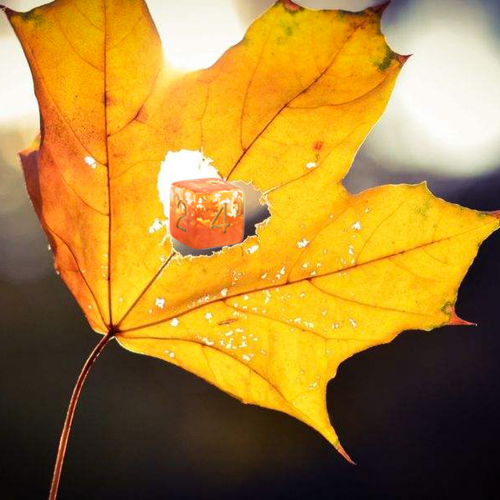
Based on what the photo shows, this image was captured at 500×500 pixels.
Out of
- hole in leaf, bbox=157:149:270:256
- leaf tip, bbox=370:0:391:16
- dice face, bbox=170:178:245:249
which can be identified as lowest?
dice face, bbox=170:178:245:249

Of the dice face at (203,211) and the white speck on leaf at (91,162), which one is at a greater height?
the white speck on leaf at (91,162)

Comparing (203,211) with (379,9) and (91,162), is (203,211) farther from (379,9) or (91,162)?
(379,9)

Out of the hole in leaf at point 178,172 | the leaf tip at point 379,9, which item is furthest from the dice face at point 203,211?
the leaf tip at point 379,9

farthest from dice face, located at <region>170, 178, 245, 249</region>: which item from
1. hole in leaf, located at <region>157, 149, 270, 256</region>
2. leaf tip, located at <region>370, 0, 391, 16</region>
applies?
leaf tip, located at <region>370, 0, 391, 16</region>

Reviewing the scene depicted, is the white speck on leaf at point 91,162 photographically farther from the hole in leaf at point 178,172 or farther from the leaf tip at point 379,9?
the leaf tip at point 379,9

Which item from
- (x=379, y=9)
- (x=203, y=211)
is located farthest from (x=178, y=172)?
(x=379, y=9)

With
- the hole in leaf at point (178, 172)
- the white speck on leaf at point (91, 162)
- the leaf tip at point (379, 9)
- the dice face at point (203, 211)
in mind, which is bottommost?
the dice face at point (203, 211)

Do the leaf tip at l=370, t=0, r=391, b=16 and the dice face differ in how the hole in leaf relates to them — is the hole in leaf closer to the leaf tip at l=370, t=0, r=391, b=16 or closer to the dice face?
the dice face

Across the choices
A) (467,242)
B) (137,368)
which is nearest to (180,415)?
(137,368)
